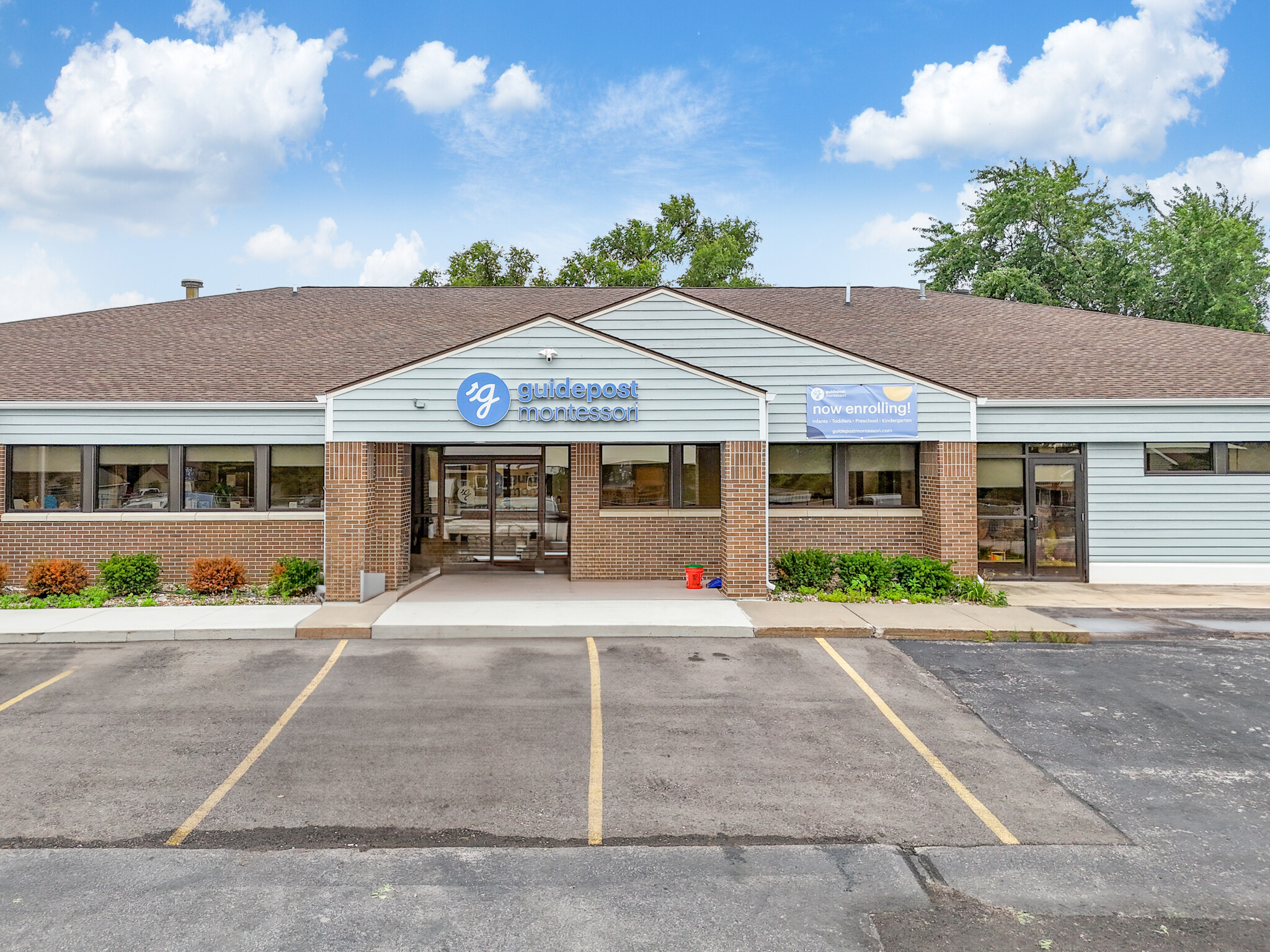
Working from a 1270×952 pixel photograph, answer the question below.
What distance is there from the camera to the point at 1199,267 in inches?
1153

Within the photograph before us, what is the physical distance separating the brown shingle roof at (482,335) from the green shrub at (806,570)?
401 centimetres

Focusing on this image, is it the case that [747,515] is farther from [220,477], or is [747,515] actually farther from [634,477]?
[220,477]

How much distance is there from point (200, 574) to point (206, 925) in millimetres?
10219

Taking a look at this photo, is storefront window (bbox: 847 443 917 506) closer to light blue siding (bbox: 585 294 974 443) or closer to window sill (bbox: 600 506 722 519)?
light blue siding (bbox: 585 294 974 443)

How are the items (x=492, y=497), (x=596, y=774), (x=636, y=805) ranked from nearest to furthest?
(x=636, y=805), (x=596, y=774), (x=492, y=497)

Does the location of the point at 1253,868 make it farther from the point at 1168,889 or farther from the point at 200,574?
the point at 200,574

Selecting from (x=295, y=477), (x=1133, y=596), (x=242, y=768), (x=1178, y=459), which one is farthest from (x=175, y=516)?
(x=1178, y=459)

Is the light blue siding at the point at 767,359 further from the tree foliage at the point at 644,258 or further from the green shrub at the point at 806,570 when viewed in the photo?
the tree foliage at the point at 644,258

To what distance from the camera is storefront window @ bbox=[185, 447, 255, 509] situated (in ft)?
46.9

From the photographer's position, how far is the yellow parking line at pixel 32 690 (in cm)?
789

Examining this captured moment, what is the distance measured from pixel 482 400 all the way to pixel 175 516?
6.46 m

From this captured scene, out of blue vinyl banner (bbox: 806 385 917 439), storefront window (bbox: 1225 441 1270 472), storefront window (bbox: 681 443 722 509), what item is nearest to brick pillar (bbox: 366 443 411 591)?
storefront window (bbox: 681 443 722 509)

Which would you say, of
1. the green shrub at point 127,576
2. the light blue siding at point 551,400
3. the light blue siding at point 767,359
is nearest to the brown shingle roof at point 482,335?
the light blue siding at point 767,359

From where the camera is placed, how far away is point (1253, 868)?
489cm
